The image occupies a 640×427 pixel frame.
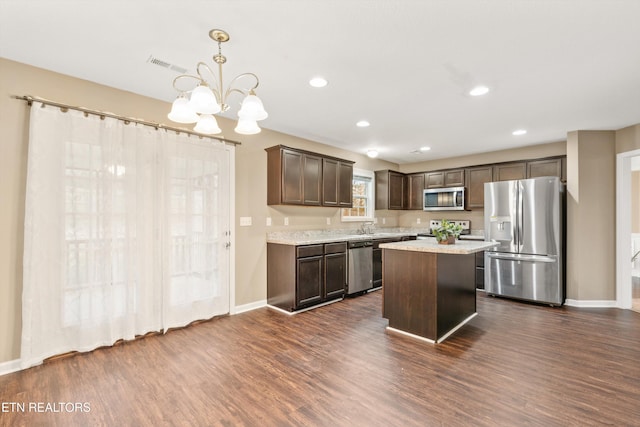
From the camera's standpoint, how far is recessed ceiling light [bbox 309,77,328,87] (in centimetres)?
270

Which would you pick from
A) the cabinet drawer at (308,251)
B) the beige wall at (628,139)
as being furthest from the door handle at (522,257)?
the cabinet drawer at (308,251)

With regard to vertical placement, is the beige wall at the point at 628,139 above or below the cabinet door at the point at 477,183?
above

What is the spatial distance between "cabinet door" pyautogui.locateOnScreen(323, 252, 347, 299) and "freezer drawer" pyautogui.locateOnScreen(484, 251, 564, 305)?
7.54 feet

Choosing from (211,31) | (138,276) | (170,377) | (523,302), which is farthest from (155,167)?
(523,302)

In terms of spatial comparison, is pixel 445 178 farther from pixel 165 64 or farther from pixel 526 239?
pixel 165 64

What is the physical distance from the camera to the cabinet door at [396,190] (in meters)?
6.21

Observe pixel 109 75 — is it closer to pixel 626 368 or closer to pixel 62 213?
pixel 62 213

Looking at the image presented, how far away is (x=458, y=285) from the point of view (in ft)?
11.0

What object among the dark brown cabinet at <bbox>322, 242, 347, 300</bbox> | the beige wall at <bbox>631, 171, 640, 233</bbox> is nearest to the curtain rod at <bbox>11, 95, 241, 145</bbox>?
the dark brown cabinet at <bbox>322, 242, 347, 300</bbox>

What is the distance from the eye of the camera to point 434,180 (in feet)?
20.3

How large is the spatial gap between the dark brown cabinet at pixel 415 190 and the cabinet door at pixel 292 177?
125 inches

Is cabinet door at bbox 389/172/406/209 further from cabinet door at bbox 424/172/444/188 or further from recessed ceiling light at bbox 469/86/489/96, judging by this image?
recessed ceiling light at bbox 469/86/489/96

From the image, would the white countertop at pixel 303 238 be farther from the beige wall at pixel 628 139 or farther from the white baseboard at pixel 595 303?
the beige wall at pixel 628 139

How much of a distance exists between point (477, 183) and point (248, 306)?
4603 mm
